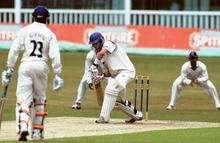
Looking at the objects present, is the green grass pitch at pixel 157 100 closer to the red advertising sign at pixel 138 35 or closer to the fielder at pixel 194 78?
the fielder at pixel 194 78

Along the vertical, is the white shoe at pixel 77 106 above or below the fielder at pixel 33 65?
below

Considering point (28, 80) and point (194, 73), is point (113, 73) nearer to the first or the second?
point (28, 80)

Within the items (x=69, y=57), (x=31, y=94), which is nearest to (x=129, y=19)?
(x=69, y=57)

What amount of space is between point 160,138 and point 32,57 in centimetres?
251

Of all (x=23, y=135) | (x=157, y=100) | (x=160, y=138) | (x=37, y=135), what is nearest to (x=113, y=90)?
(x=160, y=138)

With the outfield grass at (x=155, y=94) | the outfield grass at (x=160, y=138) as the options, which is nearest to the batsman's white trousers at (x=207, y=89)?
the outfield grass at (x=155, y=94)

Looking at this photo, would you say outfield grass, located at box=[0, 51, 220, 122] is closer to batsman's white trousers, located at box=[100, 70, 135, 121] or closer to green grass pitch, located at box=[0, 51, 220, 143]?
green grass pitch, located at box=[0, 51, 220, 143]

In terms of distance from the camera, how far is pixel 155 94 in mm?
28766

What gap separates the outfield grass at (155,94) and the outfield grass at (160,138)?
4.30 m

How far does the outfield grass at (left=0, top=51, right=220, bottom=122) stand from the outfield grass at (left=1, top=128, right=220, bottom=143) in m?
4.30

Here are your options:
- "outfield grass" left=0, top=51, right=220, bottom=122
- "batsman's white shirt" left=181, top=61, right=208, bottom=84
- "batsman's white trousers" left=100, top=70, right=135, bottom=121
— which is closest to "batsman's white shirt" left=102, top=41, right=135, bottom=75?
"batsman's white trousers" left=100, top=70, right=135, bottom=121

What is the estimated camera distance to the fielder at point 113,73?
64.9 feet

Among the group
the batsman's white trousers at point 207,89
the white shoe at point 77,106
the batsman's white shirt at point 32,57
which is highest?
the batsman's white shirt at point 32,57

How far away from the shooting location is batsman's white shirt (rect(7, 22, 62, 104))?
16047mm
